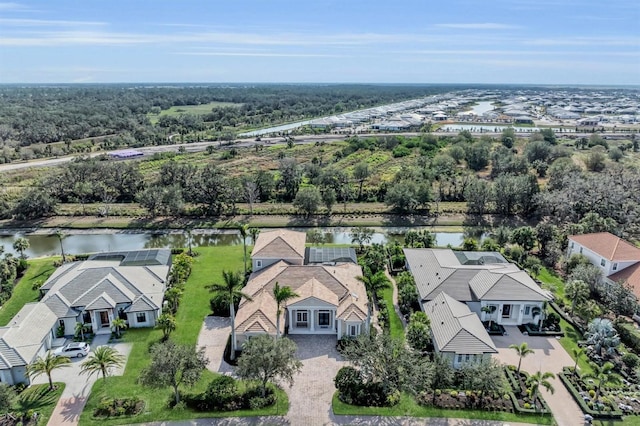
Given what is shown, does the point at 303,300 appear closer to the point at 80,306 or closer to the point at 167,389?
the point at 167,389

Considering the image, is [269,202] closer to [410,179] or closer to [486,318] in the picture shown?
[410,179]

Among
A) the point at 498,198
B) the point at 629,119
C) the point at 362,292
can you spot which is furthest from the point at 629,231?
the point at 629,119

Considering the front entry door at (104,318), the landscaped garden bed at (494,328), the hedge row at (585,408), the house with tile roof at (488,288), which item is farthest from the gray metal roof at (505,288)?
the front entry door at (104,318)

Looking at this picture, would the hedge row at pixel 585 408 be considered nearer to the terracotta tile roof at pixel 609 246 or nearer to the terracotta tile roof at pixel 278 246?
the terracotta tile roof at pixel 609 246

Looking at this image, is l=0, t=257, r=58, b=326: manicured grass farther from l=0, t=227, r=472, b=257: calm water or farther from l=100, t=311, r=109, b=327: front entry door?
l=100, t=311, r=109, b=327: front entry door

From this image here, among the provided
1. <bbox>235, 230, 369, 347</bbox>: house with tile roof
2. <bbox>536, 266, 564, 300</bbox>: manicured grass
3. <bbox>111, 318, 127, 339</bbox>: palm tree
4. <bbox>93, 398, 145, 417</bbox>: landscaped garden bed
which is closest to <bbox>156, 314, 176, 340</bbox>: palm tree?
<bbox>111, 318, 127, 339</bbox>: palm tree

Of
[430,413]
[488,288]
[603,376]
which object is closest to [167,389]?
[430,413]
